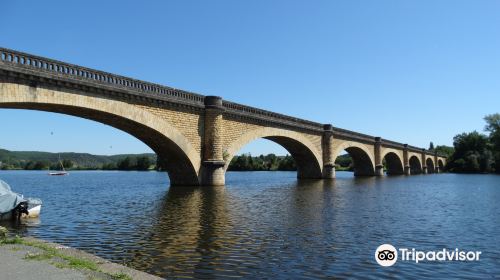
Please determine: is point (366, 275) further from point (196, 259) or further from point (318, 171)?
point (318, 171)

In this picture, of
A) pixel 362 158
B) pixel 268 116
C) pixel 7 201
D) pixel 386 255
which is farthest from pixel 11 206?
pixel 362 158

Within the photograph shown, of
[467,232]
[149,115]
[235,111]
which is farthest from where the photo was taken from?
[235,111]

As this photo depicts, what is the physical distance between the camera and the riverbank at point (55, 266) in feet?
20.8

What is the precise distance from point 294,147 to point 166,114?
2446 cm

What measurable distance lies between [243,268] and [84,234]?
6224 mm

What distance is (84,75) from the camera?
2231 cm

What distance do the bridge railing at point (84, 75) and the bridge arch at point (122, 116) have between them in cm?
89

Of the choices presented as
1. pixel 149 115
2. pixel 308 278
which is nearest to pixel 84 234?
pixel 308 278

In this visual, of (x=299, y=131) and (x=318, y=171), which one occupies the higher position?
(x=299, y=131)

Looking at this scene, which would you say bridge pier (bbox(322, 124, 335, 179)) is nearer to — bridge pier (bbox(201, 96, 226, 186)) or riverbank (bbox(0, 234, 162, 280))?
bridge pier (bbox(201, 96, 226, 186))

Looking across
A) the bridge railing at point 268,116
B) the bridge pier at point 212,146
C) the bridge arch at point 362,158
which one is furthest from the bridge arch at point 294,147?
the bridge arch at point 362,158

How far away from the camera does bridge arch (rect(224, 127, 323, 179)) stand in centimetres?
3492

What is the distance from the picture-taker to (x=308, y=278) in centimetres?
806

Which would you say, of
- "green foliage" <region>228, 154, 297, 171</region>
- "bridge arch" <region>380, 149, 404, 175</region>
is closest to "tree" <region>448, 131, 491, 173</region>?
"bridge arch" <region>380, 149, 404, 175</region>
